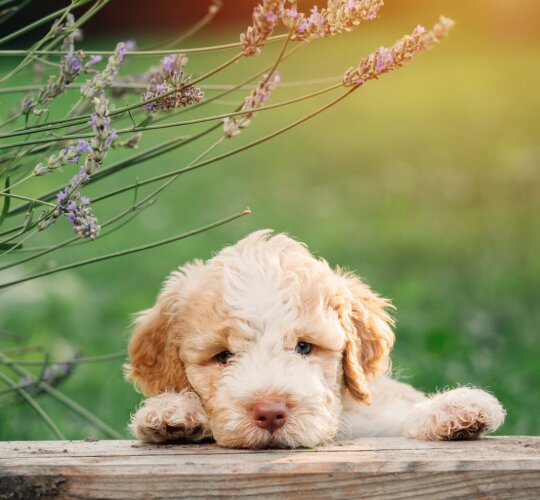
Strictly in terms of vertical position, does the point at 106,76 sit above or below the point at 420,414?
above

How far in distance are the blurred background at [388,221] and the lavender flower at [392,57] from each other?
0.79 metres

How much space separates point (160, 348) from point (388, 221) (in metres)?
6.89

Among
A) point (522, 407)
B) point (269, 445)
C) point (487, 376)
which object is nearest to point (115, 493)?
point (269, 445)

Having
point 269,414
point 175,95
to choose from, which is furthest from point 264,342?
point 175,95

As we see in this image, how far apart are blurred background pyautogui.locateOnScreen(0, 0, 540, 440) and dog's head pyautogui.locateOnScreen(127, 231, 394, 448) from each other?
2.48 feet

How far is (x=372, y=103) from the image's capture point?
771 inches

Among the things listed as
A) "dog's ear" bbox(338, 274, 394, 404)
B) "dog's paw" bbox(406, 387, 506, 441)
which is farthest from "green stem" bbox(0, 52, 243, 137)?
"dog's paw" bbox(406, 387, 506, 441)

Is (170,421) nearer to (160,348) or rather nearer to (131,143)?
(160,348)

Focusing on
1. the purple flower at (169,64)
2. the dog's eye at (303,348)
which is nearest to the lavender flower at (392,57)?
the purple flower at (169,64)

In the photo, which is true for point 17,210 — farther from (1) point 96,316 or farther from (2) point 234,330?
(1) point 96,316

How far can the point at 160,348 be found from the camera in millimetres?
4301

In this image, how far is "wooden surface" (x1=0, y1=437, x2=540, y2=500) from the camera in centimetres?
300

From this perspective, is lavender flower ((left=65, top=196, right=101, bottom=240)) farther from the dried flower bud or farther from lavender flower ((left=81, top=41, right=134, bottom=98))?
the dried flower bud

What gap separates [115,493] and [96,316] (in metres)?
5.54
